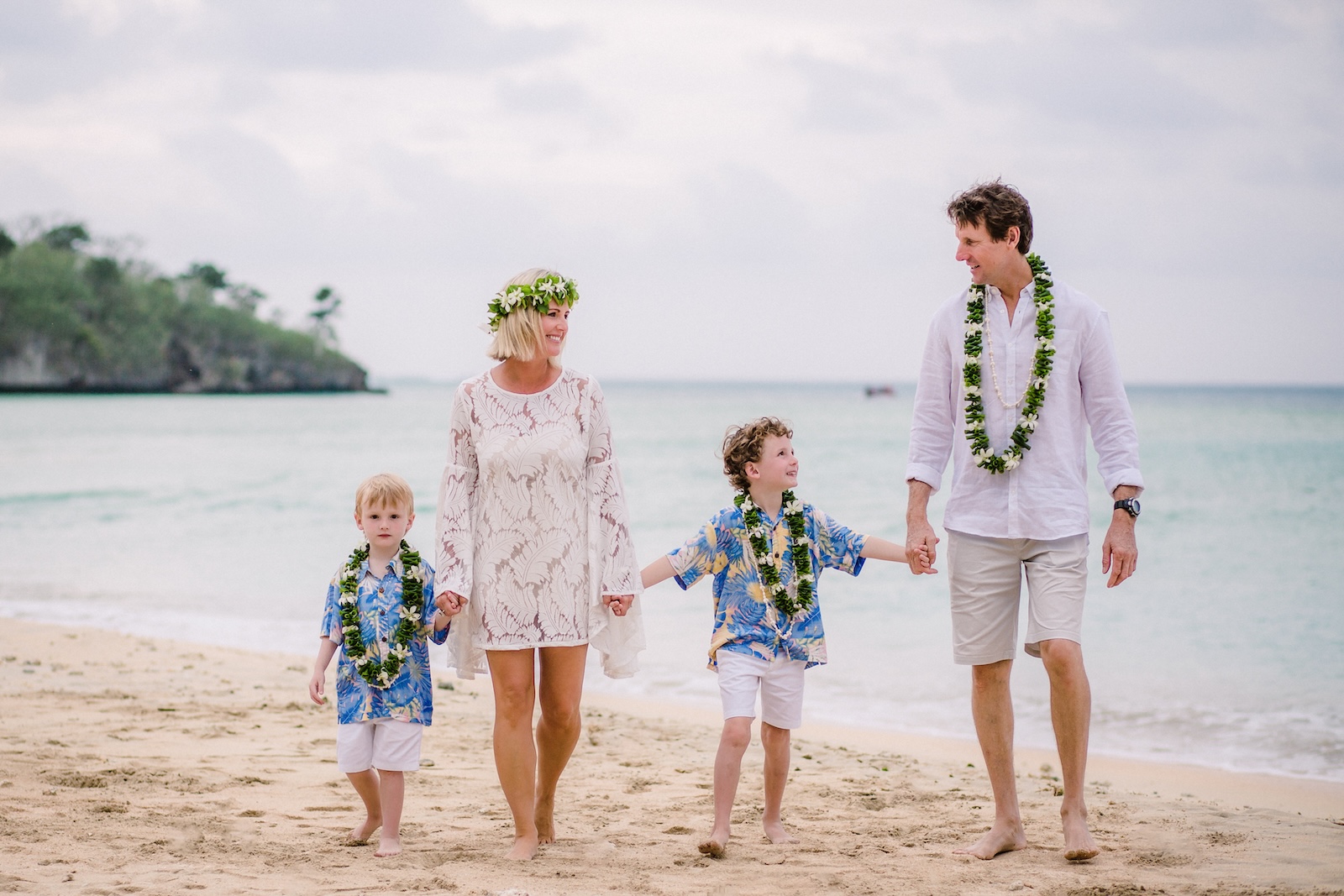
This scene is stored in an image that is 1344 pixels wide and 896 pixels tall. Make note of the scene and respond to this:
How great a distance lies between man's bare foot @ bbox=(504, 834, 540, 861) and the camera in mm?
3967

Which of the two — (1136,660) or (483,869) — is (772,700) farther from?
(1136,660)

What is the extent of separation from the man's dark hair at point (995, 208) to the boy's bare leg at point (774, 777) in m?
1.93

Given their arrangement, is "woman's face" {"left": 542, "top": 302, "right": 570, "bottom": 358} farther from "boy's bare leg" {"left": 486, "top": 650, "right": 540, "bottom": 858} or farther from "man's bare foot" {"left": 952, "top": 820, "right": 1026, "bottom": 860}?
"man's bare foot" {"left": 952, "top": 820, "right": 1026, "bottom": 860}

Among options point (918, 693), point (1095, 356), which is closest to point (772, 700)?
point (1095, 356)

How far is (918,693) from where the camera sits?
8.33m

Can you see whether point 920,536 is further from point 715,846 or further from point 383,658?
point 383,658

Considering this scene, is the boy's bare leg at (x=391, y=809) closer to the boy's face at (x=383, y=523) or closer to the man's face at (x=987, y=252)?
the boy's face at (x=383, y=523)

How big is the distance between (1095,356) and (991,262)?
480mm

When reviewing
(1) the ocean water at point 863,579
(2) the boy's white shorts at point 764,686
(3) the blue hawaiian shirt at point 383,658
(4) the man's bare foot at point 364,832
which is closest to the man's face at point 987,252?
(2) the boy's white shorts at point 764,686

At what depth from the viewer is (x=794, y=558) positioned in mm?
4203

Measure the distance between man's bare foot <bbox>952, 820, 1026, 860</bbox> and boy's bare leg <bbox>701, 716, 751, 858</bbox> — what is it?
82cm

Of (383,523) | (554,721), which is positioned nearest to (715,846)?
(554,721)

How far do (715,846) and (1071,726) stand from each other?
4.20ft

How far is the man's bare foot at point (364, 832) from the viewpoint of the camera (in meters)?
4.19
